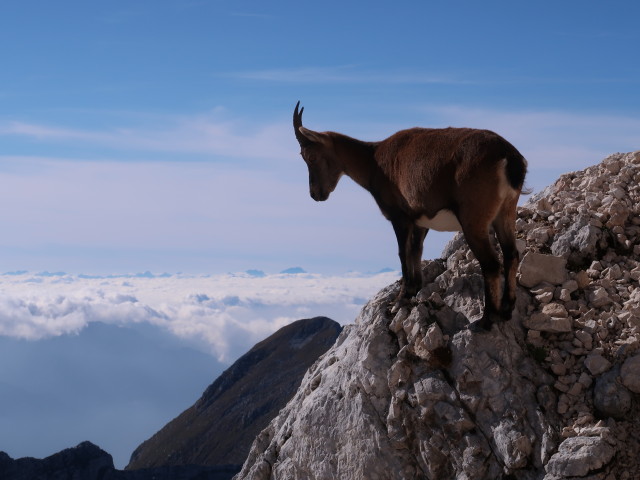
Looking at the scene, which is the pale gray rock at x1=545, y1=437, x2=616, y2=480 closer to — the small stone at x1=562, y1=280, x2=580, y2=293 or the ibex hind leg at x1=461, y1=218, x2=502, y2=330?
the ibex hind leg at x1=461, y1=218, x2=502, y2=330

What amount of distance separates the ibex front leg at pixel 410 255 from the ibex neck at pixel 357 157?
1424mm

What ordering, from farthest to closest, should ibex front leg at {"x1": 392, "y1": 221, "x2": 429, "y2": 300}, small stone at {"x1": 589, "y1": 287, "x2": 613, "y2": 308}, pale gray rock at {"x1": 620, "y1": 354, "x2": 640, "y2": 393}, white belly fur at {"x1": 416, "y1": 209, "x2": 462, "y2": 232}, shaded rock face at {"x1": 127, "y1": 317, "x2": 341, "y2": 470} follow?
shaded rock face at {"x1": 127, "y1": 317, "x2": 341, "y2": 470} → ibex front leg at {"x1": 392, "y1": 221, "x2": 429, "y2": 300} → small stone at {"x1": 589, "y1": 287, "x2": 613, "y2": 308} → white belly fur at {"x1": 416, "y1": 209, "x2": 462, "y2": 232} → pale gray rock at {"x1": 620, "y1": 354, "x2": 640, "y2": 393}

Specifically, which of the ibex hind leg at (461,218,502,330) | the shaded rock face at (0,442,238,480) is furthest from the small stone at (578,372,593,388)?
the shaded rock face at (0,442,238,480)

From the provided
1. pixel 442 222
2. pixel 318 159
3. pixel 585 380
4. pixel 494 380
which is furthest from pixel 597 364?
pixel 318 159

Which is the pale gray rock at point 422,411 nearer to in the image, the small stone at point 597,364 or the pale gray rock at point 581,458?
the pale gray rock at point 581,458

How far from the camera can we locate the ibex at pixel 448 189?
12445mm

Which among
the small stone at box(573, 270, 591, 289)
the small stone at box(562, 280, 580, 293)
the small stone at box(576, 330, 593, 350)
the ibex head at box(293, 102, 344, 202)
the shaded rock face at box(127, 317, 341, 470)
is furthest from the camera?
the shaded rock face at box(127, 317, 341, 470)

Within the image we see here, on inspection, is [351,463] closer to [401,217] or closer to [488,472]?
[488,472]

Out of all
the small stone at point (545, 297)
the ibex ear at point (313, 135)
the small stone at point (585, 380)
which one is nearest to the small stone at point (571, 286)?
the small stone at point (545, 297)

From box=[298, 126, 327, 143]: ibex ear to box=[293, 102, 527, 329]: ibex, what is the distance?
470 mm

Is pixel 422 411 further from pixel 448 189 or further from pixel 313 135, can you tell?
pixel 313 135

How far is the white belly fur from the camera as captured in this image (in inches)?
517

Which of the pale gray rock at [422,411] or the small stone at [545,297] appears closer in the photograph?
the pale gray rock at [422,411]

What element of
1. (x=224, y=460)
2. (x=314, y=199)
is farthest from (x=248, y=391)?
(x=314, y=199)
